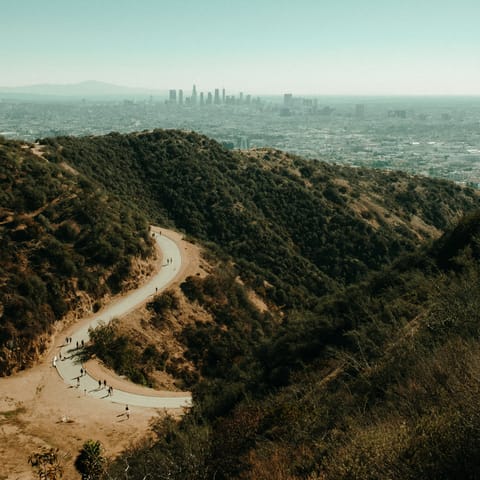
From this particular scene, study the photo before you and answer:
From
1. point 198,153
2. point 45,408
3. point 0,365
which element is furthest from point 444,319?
point 198,153

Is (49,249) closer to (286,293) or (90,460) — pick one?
(90,460)

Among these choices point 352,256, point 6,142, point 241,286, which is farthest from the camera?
point 352,256

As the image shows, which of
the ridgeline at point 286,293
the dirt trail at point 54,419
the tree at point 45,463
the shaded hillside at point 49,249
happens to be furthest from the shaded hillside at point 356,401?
the shaded hillside at point 49,249

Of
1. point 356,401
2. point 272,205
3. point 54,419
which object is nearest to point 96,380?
point 54,419

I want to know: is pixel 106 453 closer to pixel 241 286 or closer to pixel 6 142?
Answer: pixel 241 286

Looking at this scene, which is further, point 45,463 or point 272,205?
point 272,205

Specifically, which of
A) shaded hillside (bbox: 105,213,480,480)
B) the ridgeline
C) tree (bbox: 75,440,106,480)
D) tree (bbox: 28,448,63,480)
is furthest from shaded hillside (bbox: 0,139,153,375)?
shaded hillside (bbox: 105,213,480,480)
